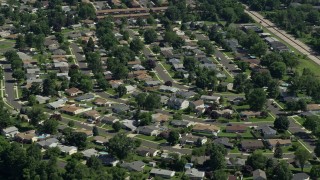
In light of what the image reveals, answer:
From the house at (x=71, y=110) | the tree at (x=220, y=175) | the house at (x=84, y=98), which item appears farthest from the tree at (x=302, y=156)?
the house at (x=84, y=98)

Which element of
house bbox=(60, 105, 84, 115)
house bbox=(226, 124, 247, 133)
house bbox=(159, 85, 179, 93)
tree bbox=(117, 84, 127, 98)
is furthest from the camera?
house bbox=(159, 85, 179, 93)

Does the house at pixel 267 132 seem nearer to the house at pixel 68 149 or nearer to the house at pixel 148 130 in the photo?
the house at pixel 148 130

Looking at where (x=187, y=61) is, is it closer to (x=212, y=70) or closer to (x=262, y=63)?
(x=212, y=70)

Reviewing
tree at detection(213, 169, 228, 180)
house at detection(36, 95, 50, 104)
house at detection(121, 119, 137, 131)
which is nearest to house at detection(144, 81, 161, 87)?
house at detection(121, 119, 137, 131)

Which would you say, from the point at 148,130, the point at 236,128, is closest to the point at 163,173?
the point at 148,130

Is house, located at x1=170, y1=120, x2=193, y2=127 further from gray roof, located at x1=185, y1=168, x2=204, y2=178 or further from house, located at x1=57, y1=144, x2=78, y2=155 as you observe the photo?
house, located at x1=57, y1=144, x2=78, y2=155

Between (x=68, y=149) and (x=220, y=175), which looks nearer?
(x=220, y=175)

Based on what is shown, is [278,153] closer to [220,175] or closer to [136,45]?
[220,175]
